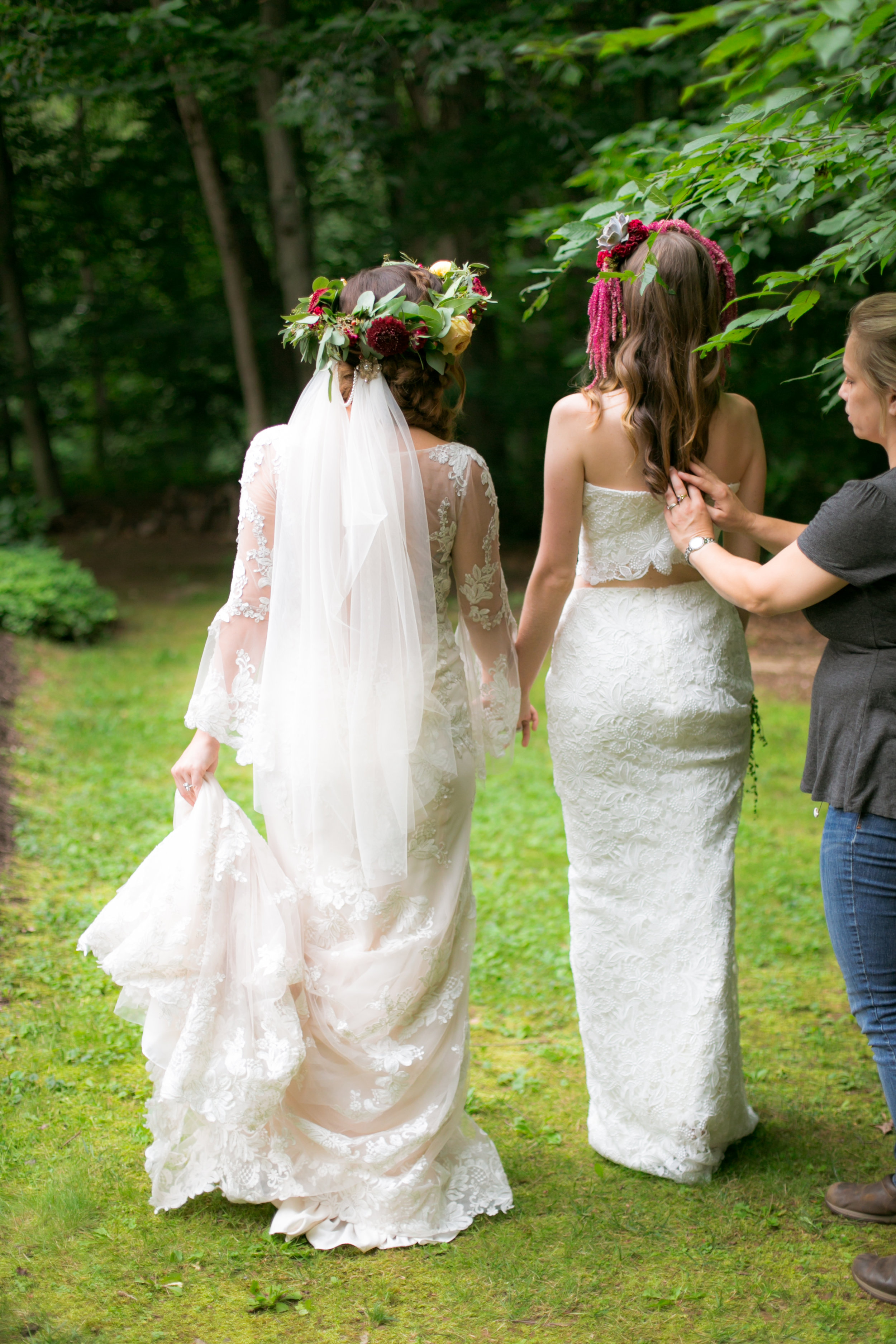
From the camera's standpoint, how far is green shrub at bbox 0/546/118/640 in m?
9.50

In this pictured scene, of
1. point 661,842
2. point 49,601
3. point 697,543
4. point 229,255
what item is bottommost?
point 49,601

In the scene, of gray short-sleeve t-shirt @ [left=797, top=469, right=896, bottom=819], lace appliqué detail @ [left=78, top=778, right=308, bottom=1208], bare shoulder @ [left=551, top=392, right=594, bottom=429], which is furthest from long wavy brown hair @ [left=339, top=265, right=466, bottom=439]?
lace appliqué detail @ [left=78, top=778, right=308, bottom=1208]

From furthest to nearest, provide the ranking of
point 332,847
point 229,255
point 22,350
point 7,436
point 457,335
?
1. point 7,436
2. point 22,350
3. point 229,255
4. point 332,847
5. point 457,335

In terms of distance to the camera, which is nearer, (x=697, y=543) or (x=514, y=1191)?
(x=697, y=543)

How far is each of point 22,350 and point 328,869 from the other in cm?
1296

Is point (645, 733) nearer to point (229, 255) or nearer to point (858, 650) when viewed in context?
point (858, 650)

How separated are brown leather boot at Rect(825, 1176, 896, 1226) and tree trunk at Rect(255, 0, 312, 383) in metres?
8.95

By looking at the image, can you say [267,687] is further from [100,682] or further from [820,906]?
[100,682]

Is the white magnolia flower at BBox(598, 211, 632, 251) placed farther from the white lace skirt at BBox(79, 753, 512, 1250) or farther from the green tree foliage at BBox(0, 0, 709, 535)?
the green tree foliage at BBox(0, 0, 709, 535)

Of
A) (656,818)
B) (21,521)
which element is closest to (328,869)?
(656,818)

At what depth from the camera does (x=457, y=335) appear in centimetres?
265

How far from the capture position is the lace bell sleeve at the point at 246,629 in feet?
8.98

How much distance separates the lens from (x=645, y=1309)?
2.54 meters

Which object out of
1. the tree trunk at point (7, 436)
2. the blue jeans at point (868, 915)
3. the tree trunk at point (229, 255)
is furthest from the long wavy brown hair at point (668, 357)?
the tree trunk at point (7, 436)
